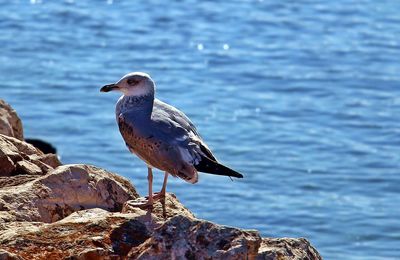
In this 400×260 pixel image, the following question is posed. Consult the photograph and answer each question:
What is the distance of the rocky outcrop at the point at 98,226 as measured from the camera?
20.9 feet

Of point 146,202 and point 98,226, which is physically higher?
point 98,226

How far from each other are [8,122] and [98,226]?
12.2ft

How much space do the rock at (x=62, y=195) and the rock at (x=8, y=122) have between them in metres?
2.23

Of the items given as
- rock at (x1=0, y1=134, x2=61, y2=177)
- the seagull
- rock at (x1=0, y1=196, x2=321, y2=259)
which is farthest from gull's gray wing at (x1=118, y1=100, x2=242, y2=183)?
rock at (x1=0, y1=134, x2=61, y2=177)

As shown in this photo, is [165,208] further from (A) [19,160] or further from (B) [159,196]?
(A) [19,160]

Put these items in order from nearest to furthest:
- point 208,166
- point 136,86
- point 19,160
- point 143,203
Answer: point 143,203 < point 208,166 < point 136,86 < point 19,160

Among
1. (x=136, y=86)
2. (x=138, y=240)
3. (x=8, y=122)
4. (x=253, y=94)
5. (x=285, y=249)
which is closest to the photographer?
(x=285, y=249)

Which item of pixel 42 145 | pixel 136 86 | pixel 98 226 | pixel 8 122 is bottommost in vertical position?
pixel 42 145

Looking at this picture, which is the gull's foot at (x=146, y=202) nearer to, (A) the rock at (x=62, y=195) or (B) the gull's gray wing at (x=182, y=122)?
(A) the rock at (x=62, y=195)

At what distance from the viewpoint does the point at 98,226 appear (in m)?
6.95

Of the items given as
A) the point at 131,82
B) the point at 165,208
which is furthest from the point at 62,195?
the point at 131,82

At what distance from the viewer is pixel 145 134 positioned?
8.16 meters

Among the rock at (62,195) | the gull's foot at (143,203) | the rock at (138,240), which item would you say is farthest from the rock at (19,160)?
the rock at (138,240)

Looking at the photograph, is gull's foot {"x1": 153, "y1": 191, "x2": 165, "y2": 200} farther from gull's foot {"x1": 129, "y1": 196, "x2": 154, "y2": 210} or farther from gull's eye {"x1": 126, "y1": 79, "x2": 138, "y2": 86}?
gull's eye {"x1": 126, "y1": 79, "x2": 138, "y2": 86}
